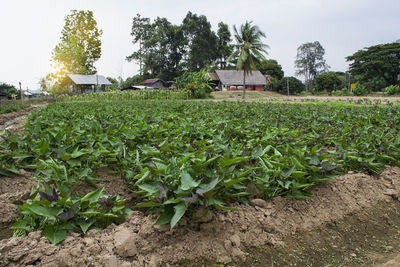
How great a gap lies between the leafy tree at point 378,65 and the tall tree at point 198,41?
92.7 ft

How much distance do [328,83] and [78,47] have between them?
4535cm

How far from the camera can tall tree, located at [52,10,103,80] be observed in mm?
45438

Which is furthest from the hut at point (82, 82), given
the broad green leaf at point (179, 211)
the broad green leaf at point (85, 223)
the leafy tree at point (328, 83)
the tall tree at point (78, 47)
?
the broad green leaf at point (179, 211)

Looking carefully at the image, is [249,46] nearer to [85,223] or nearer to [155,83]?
[155,83]

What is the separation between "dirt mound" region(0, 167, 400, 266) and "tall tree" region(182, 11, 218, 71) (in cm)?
5433

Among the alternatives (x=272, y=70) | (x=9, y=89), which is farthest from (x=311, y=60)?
(x=9, y=89)

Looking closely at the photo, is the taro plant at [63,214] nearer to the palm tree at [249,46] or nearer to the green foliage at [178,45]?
the palm tree at [249,46]

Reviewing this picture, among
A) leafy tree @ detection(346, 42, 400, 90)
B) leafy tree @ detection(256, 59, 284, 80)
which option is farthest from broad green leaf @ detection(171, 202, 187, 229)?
leafy tree @ detection(256, 59, 284, 80)

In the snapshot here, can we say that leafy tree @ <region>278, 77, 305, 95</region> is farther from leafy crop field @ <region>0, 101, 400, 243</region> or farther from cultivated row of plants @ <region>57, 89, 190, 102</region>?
leafy crop field @ <region>0, 101, 400, 243</region>

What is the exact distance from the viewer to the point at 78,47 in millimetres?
45219

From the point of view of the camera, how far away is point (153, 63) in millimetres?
56250

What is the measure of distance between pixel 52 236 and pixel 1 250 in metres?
0.25

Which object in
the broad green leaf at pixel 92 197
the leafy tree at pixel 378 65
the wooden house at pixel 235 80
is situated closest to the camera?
the broad green leaf at pixel 92 197

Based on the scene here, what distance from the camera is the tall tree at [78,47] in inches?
1789
